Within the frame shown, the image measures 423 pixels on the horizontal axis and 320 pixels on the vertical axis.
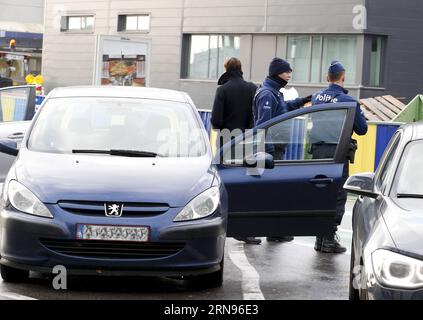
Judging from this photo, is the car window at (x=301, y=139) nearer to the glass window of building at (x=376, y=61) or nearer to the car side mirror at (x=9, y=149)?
the car side mirror at (x=9, y=149)

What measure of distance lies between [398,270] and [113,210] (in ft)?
8.30

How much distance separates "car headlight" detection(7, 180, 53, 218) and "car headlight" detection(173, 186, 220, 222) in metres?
0.97

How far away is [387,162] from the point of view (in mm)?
6309

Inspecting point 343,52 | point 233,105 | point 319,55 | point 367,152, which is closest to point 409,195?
point 233,105

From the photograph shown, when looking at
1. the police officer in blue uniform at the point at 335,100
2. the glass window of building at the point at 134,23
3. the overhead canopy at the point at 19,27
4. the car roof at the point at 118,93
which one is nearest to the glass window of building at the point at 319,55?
the glass window of building at the point at 134,23

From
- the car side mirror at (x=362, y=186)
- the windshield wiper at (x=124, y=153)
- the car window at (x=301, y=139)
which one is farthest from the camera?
the car window at (x=301, y=139)

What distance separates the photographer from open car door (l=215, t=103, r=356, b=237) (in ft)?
25.7

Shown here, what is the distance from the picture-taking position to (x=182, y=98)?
8.42 meters

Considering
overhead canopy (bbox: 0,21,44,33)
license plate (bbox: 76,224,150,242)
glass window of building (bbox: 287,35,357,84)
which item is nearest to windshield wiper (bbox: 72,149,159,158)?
license plate (bbox: 76,224,150,242)

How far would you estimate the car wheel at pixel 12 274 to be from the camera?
23.0 feet

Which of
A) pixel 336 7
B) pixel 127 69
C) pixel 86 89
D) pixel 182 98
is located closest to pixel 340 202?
pixel 182 98

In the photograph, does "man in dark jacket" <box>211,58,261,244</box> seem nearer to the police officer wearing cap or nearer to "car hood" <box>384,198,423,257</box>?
the police officer wearing cap

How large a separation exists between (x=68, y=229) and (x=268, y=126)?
7.82 ft

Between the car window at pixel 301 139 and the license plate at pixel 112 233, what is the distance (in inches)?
66.7
